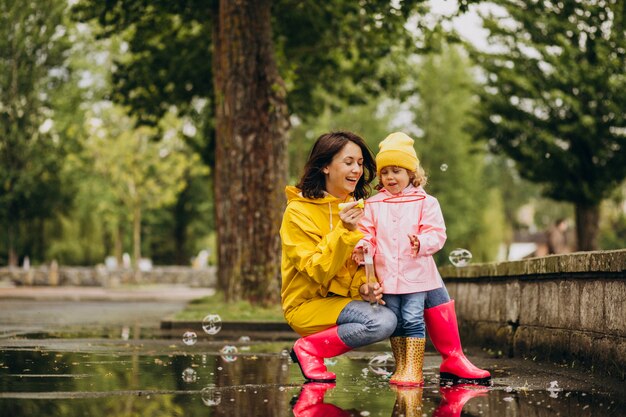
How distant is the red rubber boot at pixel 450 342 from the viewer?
6809mm

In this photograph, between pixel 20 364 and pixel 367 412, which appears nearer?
pixel 367 412

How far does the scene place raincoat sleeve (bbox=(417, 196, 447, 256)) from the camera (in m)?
6.21

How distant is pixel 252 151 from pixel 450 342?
8.67 metres

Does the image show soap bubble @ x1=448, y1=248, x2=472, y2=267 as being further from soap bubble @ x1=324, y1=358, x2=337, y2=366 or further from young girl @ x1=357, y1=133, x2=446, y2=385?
young girl @ x1=357, y1=133, x2=446, y2=385

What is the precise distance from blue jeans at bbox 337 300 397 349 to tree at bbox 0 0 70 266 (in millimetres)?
38402

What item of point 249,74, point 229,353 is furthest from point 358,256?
point 249,74

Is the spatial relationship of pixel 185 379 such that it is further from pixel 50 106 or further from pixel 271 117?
pixel 50 106

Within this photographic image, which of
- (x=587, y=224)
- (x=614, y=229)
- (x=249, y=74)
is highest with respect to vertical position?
(x=249, y=74)

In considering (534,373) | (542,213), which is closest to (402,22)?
(534,373)

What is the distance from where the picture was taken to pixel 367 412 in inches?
208

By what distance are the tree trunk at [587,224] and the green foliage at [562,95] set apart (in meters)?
0.42

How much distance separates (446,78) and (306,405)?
58071mm

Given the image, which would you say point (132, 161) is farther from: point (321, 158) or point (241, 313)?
point (321, 158)

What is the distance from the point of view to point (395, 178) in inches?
254
